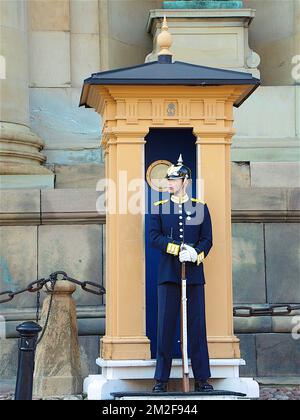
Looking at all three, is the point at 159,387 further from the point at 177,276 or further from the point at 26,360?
the point at 26,360

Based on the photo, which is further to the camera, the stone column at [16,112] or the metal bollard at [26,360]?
the stone column at [16,112]

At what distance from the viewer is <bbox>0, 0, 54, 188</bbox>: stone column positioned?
14758mm

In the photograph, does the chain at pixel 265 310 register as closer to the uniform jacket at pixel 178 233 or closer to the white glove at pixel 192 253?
the uniform jacket at pixel 178 233

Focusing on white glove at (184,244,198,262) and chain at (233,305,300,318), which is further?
chain at (233,305,300,318)

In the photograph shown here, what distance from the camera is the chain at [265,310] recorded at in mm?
12797

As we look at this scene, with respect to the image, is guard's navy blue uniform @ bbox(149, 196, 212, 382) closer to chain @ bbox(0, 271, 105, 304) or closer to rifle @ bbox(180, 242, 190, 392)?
rifle @ bbox(180, 242, 190, 392)

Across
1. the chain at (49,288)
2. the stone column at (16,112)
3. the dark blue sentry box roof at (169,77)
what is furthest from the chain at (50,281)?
the dark blue sentry box roof at (169,77)

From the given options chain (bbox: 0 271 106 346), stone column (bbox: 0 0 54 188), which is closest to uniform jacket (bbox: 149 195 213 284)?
chain (bbox: 0 271 106 346)

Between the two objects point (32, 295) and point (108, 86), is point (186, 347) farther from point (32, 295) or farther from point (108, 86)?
point (32, 295)

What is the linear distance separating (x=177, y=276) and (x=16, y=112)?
5.71m

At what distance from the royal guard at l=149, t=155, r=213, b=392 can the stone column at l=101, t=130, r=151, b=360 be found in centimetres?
26

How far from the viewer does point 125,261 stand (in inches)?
Answer: 411

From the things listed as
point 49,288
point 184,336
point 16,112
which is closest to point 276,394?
point 184,336

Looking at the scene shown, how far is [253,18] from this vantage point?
16.5 meters
